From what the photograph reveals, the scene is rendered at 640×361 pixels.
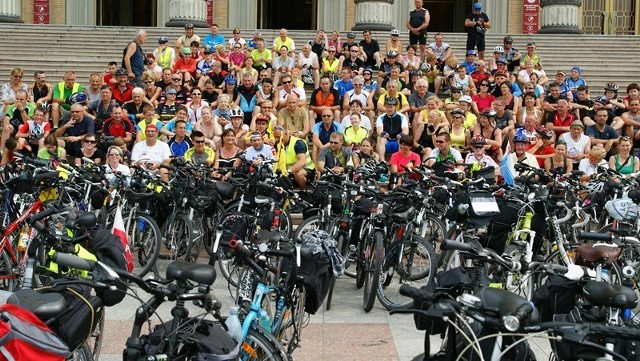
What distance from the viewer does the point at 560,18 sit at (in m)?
26.5

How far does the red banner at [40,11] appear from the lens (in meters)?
29.7

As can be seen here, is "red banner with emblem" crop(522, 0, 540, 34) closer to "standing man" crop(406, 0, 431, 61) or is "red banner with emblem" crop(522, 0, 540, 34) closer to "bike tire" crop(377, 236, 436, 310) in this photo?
"standing man" crop(406, 0, 431, 61)

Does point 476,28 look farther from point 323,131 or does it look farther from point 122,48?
point 122,48

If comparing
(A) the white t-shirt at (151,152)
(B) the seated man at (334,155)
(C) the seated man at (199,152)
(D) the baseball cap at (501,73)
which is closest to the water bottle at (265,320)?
(B) the seated man at (334,155)

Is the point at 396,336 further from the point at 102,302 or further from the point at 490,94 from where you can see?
the point at 490,94

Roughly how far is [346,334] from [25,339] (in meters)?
4.26

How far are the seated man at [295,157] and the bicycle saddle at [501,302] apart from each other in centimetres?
834

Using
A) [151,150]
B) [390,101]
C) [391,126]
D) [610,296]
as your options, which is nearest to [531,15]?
[390,101]

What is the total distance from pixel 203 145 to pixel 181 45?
283 inches

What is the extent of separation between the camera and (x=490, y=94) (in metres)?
16.7

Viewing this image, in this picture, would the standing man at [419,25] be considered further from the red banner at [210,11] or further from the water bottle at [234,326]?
the water bottle at [234,326]

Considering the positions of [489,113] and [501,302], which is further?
[489,113]

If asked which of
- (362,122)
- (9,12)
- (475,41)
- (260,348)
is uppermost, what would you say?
(9,12)

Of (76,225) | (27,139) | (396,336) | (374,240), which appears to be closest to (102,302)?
(76,225)
